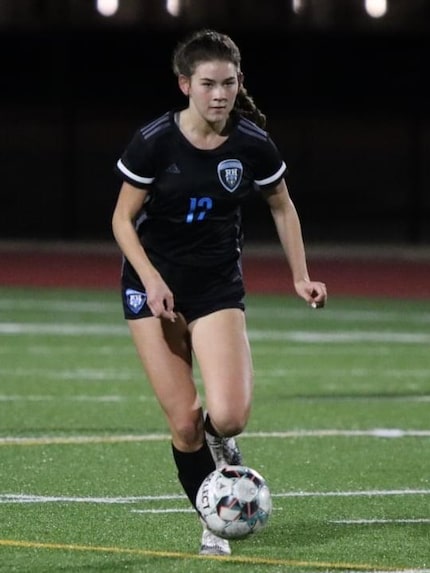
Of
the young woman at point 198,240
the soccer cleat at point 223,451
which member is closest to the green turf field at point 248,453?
the soccer cleat at point 223,451

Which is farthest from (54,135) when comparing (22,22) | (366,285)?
(366,285)

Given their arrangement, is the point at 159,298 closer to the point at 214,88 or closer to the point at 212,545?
the point at 214,88

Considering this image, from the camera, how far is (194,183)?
6.36 metres

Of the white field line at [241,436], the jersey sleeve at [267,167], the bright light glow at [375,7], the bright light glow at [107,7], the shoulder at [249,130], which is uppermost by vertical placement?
the shoulder at [249,130]

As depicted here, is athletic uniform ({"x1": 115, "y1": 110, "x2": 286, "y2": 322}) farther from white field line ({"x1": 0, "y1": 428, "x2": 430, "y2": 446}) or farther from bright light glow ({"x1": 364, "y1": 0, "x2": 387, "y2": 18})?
bright light glow ({"x1": 364, "y1": 0, "x2": 387, "y2": 18})

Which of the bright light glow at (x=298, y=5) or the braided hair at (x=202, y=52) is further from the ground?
the braided hair at (x=202, y=52)

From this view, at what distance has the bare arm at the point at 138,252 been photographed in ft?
20.1

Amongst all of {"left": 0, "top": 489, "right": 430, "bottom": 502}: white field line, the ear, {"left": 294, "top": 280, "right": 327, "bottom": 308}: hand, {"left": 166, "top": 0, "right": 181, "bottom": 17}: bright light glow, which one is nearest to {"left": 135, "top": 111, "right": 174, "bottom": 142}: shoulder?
the ear

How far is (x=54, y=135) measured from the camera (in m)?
32.9

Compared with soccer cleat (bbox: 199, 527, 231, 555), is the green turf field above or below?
below

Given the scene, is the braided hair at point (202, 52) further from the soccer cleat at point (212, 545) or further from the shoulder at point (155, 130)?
the soccer cleat at point (212, 545)

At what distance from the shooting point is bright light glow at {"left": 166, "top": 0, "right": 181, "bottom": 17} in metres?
30.5

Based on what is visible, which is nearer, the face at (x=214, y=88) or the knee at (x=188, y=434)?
the face at (x=214, y=88)

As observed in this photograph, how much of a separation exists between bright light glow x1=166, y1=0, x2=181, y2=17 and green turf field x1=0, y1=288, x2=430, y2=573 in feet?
45.9
